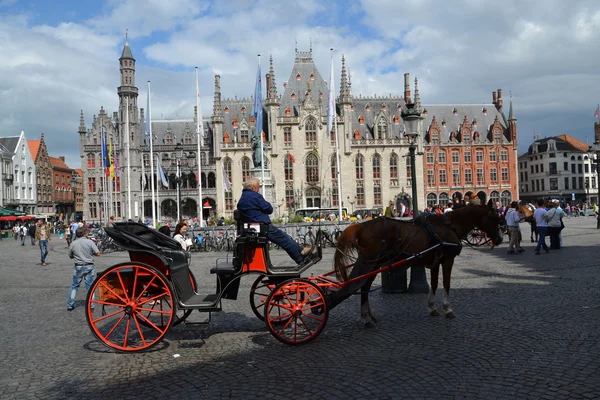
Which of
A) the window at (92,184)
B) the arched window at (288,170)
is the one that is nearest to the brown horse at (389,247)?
the arched window at (288,170)

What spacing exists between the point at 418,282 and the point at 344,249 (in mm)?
3058

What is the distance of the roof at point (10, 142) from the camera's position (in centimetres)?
6172

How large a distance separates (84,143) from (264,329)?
58594 millimetres

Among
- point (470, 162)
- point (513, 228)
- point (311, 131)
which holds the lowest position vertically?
point (513, 228)

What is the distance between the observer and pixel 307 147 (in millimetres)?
51875

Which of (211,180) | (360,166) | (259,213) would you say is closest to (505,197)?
(360,166)

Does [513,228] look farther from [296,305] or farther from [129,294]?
[129,294]

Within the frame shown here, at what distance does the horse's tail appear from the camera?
694cm

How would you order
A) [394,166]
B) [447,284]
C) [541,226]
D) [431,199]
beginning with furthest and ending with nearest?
[431,199] < [394,166] < [541,226] < [447,284]

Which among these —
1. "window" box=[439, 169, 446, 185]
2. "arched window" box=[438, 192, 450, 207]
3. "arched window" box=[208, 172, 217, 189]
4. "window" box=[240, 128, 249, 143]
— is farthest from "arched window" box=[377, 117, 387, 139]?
"arched window" box=[208, 172, 217, 189]

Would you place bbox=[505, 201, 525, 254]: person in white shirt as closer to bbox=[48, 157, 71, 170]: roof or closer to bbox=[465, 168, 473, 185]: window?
bbox=[465, 168, 473, 185]: window

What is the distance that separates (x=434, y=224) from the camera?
7.44 m

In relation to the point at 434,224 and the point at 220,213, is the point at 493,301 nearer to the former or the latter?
the point at 434,224

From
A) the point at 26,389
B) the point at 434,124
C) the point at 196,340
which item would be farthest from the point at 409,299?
the point at 434,124
